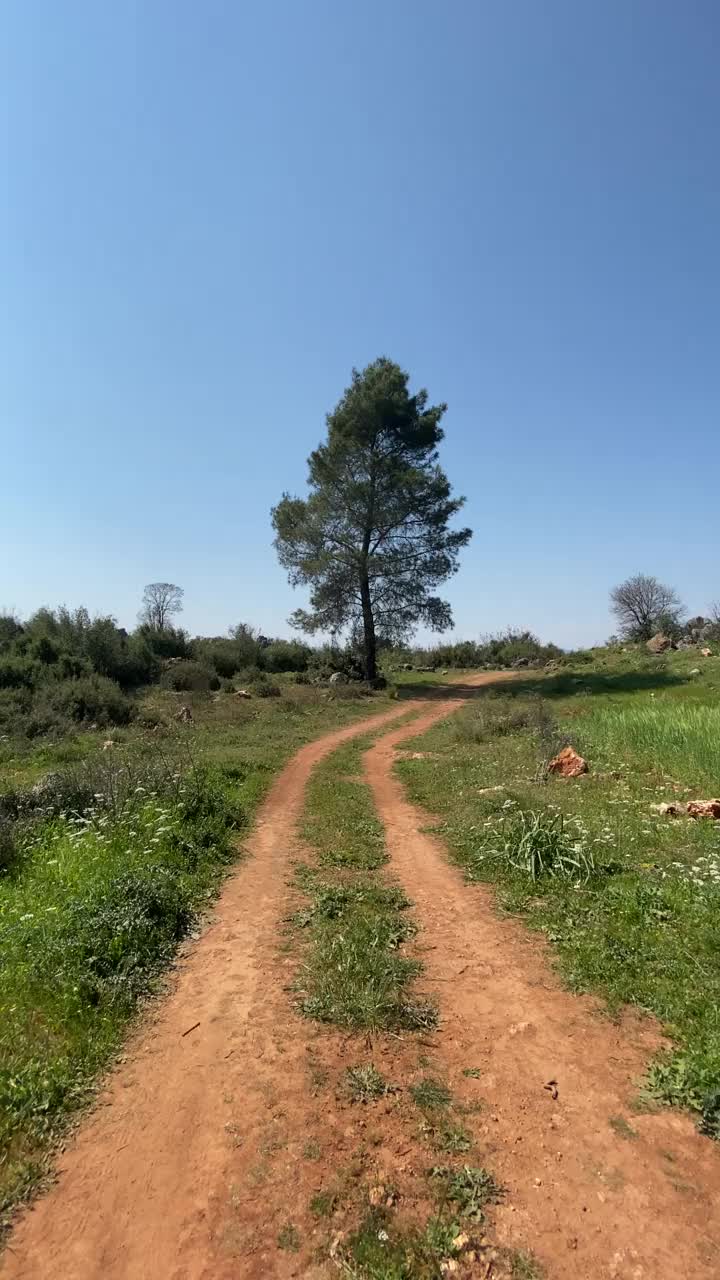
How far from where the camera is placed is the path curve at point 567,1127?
9.46 ft

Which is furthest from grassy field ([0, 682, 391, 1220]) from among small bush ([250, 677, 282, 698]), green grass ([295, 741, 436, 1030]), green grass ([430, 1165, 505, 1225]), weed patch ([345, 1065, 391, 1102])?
small bush ([250, 677, 282, 698])

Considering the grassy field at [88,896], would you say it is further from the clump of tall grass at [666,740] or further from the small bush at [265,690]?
the small bush at [265,690]

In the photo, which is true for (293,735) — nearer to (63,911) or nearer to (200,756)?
(200,756)

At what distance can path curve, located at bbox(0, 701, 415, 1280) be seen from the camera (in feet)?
9.69

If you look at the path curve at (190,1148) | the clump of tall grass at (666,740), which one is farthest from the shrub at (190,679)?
the path curve at (190,1148)

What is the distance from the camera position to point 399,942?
5949 mm

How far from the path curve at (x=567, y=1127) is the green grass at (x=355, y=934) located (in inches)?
12.2

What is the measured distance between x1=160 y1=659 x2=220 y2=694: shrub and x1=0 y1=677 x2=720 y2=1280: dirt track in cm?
2209

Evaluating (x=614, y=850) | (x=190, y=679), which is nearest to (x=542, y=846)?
(x=614, y=850)

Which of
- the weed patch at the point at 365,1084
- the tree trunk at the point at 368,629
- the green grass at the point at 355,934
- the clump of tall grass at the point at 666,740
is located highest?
the tree trunk at the point at 368,629

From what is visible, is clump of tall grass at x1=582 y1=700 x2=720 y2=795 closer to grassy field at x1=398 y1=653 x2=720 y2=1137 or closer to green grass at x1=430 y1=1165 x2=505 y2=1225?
grassy field at x1=398 y1=653 x2=720 y2=1137

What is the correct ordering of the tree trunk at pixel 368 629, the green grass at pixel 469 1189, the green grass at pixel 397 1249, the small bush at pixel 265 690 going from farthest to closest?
the tree trunk at pixel 368 629 → the small bush at pixel 265 690 → the green grass at pixel 469 1189 → the green grass at pixel 397 1249

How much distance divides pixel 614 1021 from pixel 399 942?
2056 millimetres

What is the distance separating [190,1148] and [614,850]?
18.9 feet
